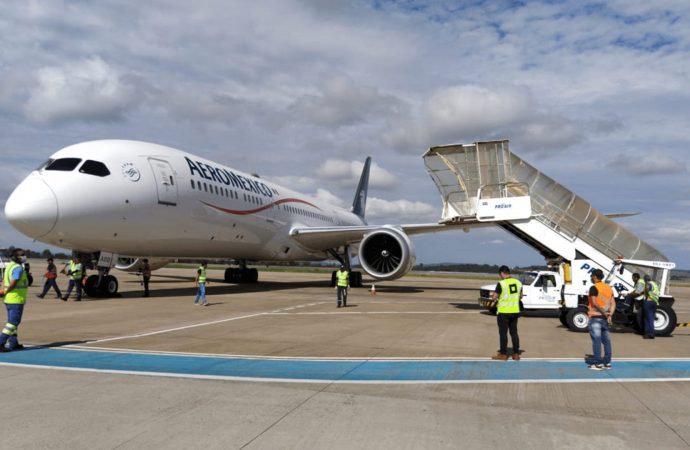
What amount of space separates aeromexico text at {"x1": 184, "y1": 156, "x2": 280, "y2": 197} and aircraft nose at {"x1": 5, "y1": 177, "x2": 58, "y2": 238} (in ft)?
16.2

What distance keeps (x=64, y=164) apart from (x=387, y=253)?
12.4m

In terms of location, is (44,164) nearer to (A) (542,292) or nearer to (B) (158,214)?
(B) (158,214)

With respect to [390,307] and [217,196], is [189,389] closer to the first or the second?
[390,307]

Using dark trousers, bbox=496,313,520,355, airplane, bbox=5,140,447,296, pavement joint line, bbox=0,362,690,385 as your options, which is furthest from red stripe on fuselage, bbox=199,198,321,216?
dark trousers, bbox=496,313,520,355

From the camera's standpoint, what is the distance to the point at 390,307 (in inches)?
659

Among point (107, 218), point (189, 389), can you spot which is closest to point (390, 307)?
point (107, 218)

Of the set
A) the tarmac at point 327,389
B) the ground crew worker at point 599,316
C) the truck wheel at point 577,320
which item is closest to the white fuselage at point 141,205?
the tarmac at point 327,389

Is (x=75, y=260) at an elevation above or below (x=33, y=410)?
above

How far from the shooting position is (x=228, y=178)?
2064cm

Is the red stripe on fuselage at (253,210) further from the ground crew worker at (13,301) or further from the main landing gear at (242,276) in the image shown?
the ground crew worker at (13,301)

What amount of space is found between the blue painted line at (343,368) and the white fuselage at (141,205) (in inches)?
293

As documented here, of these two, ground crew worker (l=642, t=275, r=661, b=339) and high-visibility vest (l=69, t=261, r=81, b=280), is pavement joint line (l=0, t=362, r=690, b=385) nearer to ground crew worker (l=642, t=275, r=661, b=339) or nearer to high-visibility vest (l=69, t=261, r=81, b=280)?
ground crew worker (l=642, t=275, r=661, b=339)

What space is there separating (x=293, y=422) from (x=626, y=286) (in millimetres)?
11038

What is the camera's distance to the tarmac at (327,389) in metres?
4.27
